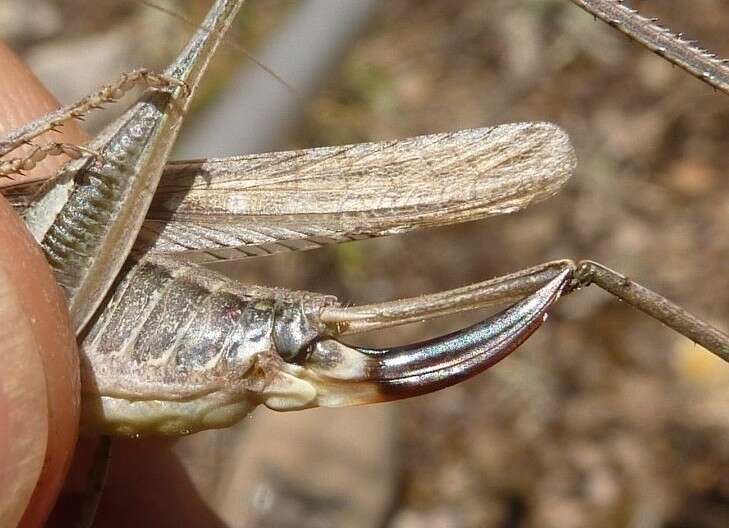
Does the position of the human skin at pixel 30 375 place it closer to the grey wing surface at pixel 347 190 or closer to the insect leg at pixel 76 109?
the insect leg at pixel 76 109

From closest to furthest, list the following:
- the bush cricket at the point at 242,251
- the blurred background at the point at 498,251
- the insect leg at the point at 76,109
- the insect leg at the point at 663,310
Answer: the insect leg at the point at 663,310 → the bush cricket at the point at 242,251 → the insect leg at the point at 76,109 → the blurred background at the point at 498,251

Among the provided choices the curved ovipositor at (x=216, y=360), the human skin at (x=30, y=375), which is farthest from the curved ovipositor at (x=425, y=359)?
the human skin at (x=30, y=375)

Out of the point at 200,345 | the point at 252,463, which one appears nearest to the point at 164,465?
the point at 252,463

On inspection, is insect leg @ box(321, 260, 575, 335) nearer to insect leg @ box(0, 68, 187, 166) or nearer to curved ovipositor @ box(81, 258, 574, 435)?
curved ovipositor @ box(81, 258, 574, 435)

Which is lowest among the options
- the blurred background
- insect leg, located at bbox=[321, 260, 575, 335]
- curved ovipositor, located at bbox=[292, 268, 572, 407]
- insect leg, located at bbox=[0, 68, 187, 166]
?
the blurred background

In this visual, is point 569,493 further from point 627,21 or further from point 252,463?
point 627,21

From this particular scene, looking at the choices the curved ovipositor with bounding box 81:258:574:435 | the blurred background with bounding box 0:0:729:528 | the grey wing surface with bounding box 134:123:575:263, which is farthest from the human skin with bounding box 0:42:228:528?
the blurred background with bounding box 0:0:729:528

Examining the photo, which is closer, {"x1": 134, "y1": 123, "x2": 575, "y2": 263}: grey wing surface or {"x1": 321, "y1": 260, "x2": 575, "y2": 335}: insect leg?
{"x1": 321, "y1": 260, "x2": 575, "y2": 335}: insect leg

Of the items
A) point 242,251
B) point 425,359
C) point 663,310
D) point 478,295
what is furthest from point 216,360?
point 663,310
